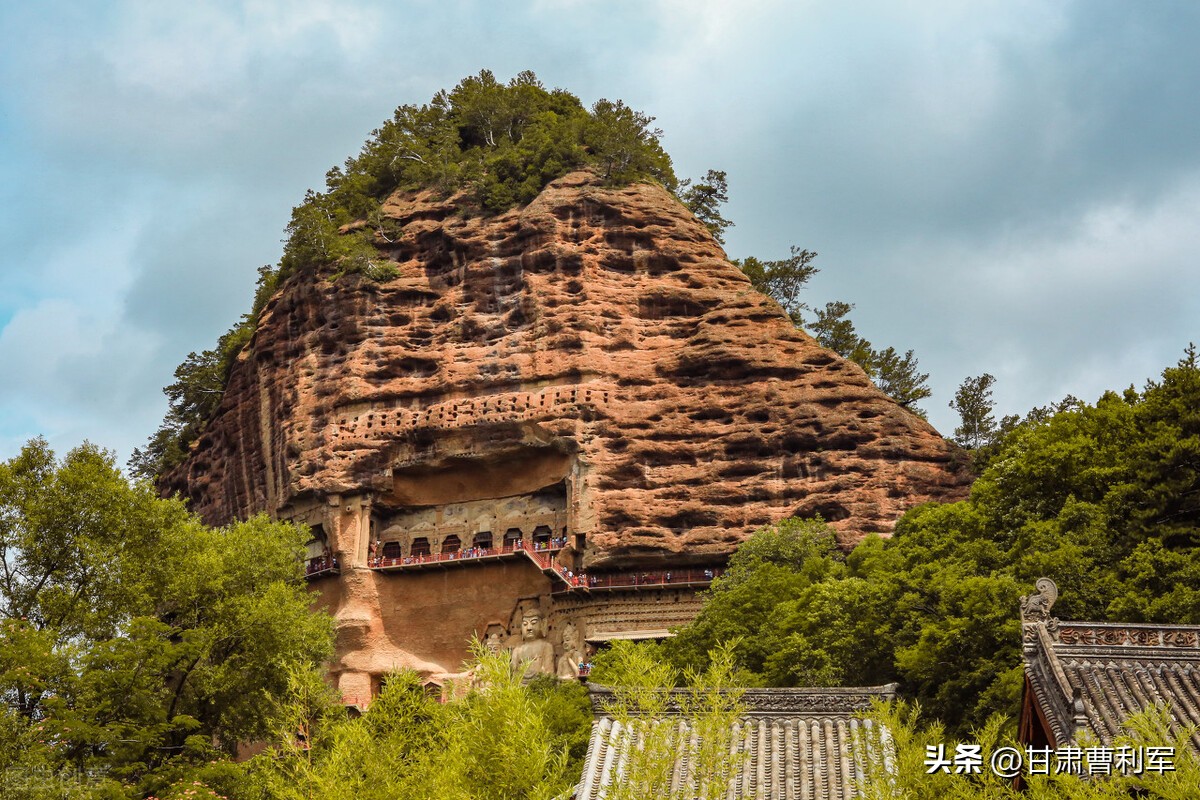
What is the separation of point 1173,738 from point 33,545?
2274cm

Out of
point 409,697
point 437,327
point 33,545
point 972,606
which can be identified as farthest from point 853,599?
point 437,327

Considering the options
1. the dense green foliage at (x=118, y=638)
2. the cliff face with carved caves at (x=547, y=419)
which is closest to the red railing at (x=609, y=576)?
the cliff face with carved caves at (x=547, y=419)

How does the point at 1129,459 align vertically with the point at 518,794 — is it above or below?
above

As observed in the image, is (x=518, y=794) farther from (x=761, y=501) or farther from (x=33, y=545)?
(x=761, y=501)

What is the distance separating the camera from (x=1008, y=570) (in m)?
31.4

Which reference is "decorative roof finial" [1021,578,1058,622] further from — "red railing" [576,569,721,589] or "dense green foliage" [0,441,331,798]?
"red railing" [576,569,721,589]

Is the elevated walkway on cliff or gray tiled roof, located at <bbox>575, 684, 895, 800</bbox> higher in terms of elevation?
the elevated walkway on cliff

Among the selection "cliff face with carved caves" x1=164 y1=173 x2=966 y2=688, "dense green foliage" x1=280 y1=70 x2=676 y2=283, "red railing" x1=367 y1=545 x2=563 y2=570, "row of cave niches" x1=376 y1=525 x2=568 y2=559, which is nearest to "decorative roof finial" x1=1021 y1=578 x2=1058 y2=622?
"cliff face with carved caves" x1=164 y1=173 x2=966 y2=688

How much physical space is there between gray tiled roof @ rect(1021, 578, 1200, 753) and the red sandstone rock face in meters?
28.7

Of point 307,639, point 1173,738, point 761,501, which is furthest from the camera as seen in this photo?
point 761,501

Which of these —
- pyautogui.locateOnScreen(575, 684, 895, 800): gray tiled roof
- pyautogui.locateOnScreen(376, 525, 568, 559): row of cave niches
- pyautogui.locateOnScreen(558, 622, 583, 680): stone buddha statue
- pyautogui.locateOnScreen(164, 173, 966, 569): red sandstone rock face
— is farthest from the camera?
pyautogui.locateOnScreen(376, 525, 568, 559): row of cave niches

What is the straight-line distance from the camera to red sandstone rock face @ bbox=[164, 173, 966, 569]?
5009 centimetres

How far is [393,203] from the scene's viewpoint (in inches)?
2475

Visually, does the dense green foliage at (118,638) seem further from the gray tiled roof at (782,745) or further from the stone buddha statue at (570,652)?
the stone buddha statue at (570,652)
